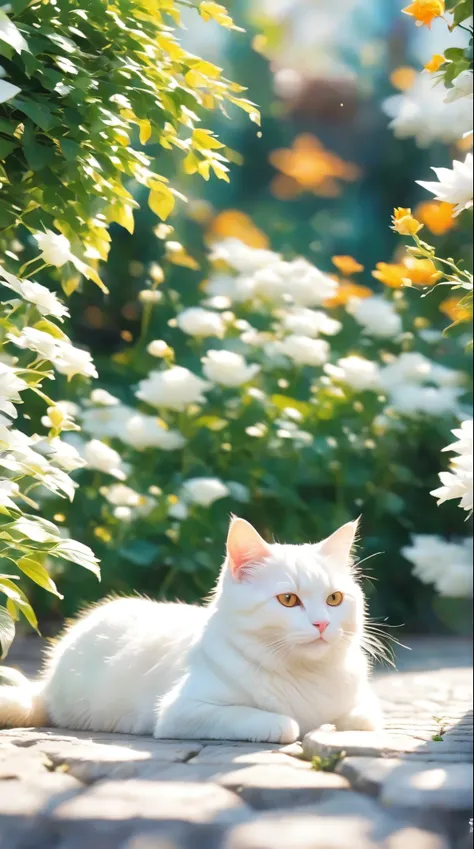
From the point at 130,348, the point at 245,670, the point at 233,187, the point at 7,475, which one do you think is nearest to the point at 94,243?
the point at 7,475

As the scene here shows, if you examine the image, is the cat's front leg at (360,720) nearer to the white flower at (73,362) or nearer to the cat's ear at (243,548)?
the cat's ear at (243,548)

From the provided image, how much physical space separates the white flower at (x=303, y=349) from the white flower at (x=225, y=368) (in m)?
0.26

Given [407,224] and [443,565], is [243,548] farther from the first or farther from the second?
[443,565]

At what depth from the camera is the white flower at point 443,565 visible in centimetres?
451

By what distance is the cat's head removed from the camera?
87.3 inches

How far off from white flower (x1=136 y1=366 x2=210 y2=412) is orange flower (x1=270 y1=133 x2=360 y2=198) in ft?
6.53

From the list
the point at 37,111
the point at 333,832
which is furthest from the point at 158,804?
the point at 37,111

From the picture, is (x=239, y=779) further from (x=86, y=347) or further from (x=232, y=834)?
(x=86, y=347)

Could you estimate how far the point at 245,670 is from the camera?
7.38 feet

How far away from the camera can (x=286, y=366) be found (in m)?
4.85

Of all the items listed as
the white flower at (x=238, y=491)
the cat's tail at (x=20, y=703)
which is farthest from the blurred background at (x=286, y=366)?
the cat's tail at (x=20, y=703)

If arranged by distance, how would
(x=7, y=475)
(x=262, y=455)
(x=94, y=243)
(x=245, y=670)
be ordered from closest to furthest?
(x=245, y=670)
(x=7, y=475)
(x=94, y=243)
(x=262, y=455)

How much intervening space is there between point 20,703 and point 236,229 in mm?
3631

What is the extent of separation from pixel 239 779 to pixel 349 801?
0.63 ft
